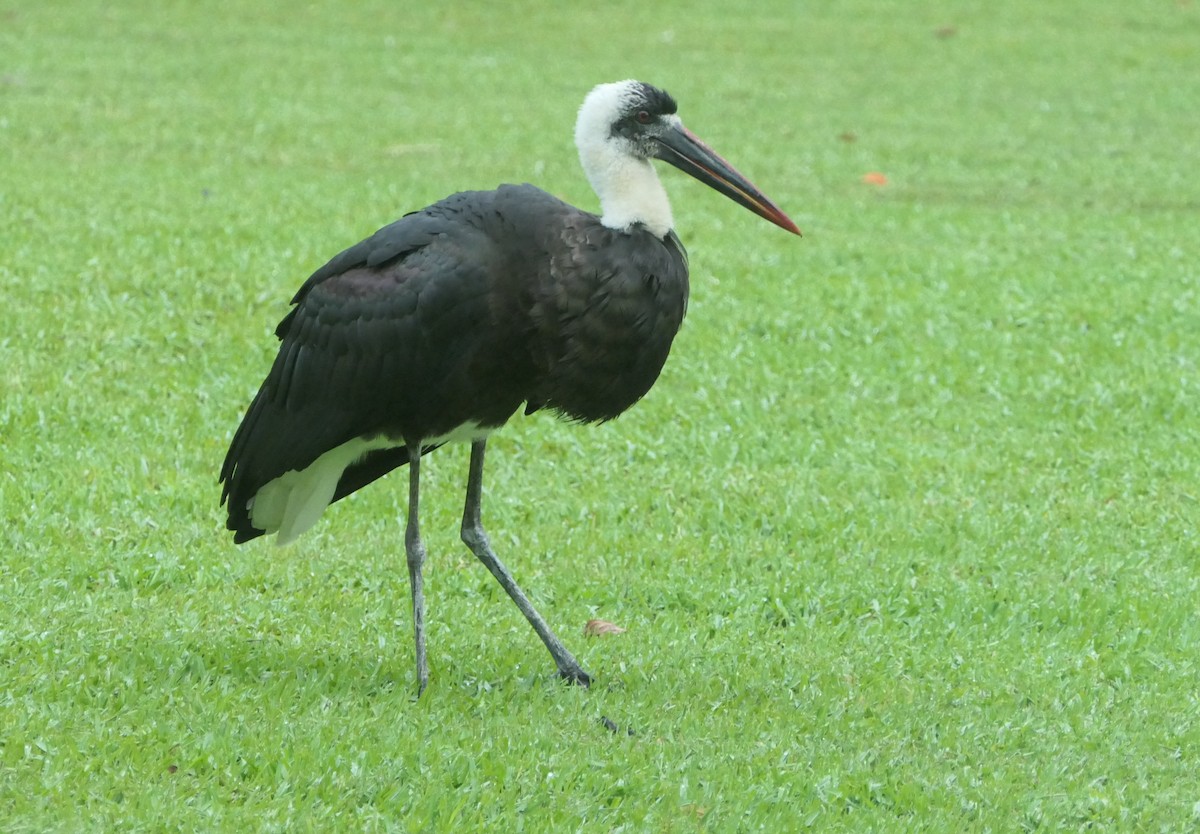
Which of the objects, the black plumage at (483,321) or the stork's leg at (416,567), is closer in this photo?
the black plumage at (483,321)

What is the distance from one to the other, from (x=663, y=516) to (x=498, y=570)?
1.59 metres

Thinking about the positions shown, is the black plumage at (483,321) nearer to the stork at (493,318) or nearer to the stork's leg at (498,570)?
the stork at (493,318)

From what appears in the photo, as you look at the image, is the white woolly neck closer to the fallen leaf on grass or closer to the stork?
the stork

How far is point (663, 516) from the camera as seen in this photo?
7.21 metres

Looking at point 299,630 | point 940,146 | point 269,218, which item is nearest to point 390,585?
point 299,630

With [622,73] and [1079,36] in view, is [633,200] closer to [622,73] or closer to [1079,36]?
[622,73]

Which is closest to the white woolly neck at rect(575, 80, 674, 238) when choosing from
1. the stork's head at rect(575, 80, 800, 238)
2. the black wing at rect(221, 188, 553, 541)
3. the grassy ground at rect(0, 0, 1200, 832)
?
the stork's head at rect(575, 80, 800, 238)

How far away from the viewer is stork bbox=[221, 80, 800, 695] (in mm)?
5066

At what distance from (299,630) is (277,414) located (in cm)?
74

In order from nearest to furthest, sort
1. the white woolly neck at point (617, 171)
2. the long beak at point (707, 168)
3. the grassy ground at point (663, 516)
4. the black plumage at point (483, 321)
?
1. the grassy ground at point (663, 516)
2. the black plumage at point (483, 321)
3. the white woolly neck at point (617, 171)
4. the long beak at point (707, 168)

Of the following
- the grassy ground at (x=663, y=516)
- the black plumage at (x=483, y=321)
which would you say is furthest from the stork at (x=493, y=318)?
the grassy ground at (x=663, y=516)

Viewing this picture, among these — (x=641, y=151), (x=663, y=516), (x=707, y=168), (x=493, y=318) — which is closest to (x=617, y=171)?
(x=641, y=151)

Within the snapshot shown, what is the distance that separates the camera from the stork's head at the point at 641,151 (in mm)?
5336

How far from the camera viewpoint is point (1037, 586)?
658 cm
